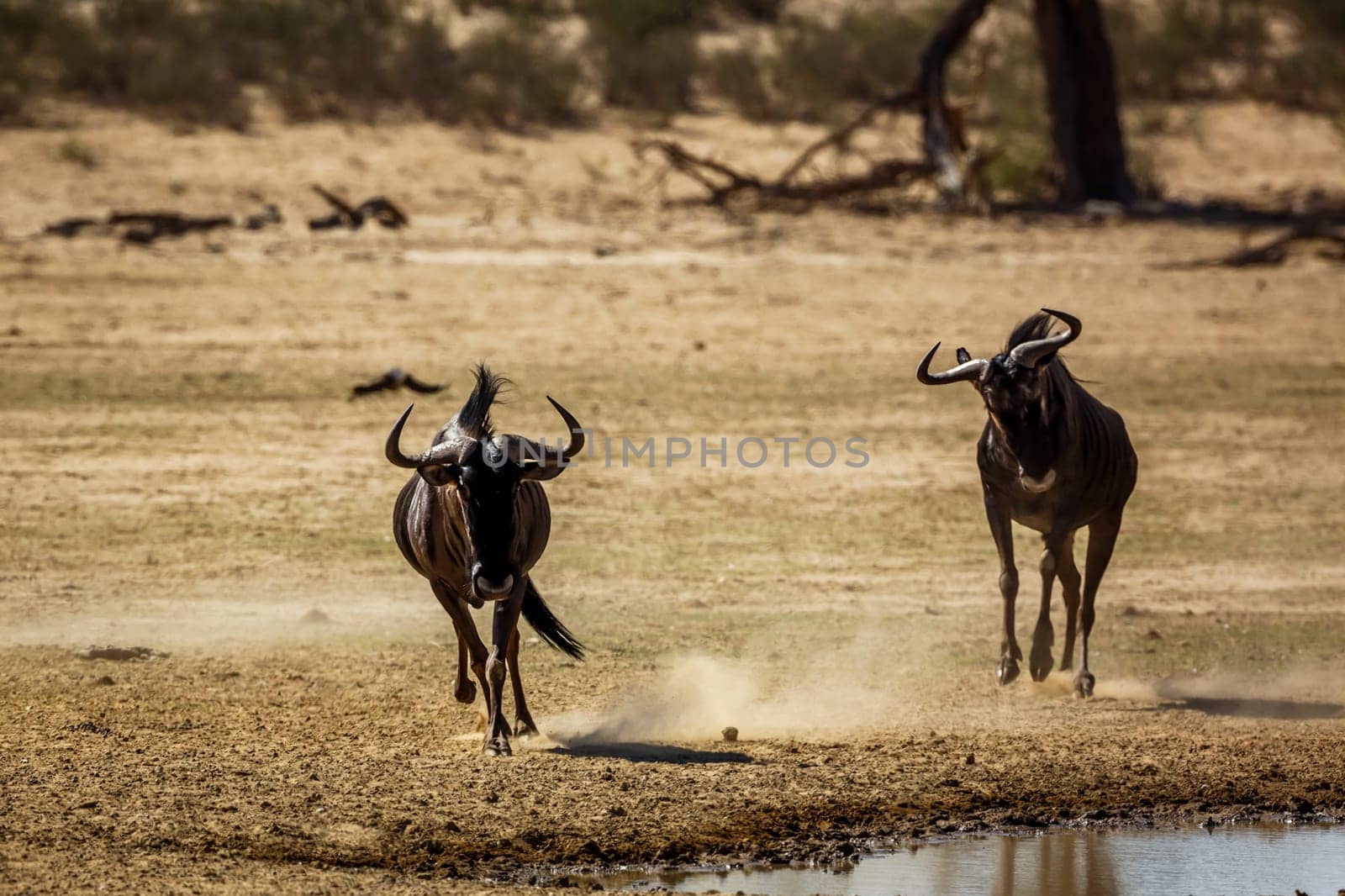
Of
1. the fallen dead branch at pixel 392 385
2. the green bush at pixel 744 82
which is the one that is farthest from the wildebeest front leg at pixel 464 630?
the green bush at pixel 744 82

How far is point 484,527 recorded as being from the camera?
7531 millimetres

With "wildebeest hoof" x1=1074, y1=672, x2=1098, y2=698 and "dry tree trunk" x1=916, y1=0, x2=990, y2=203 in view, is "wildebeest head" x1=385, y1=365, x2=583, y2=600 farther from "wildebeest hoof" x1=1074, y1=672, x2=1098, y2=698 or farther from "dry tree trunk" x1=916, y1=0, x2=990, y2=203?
"dry tree trunk" x1=916, y1=0, x2=990, y2=203

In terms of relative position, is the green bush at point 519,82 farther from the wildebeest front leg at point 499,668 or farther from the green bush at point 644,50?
the wildebeest front leg at point 499,668

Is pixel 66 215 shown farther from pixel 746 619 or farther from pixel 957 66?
pixel 957 66

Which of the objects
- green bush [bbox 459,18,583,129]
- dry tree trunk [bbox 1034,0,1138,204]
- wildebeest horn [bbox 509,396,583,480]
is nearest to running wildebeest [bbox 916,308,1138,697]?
wildebeest horn [bbox 509,396,583,480]

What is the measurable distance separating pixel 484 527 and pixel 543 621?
4.04 ft

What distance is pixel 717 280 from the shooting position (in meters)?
19.5

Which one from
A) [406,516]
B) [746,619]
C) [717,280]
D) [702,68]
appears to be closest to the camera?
[406,516]

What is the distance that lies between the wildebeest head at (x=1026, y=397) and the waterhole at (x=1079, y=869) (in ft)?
6.73

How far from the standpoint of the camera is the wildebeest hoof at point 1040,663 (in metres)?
9.27

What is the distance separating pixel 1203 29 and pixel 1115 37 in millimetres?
1682

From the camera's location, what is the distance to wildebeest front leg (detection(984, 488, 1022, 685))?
9211 millimetres

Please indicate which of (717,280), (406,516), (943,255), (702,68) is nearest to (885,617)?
(406,516)

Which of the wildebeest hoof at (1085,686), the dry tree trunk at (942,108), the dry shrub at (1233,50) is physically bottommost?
the wildebeest hoof at (1085,686)
